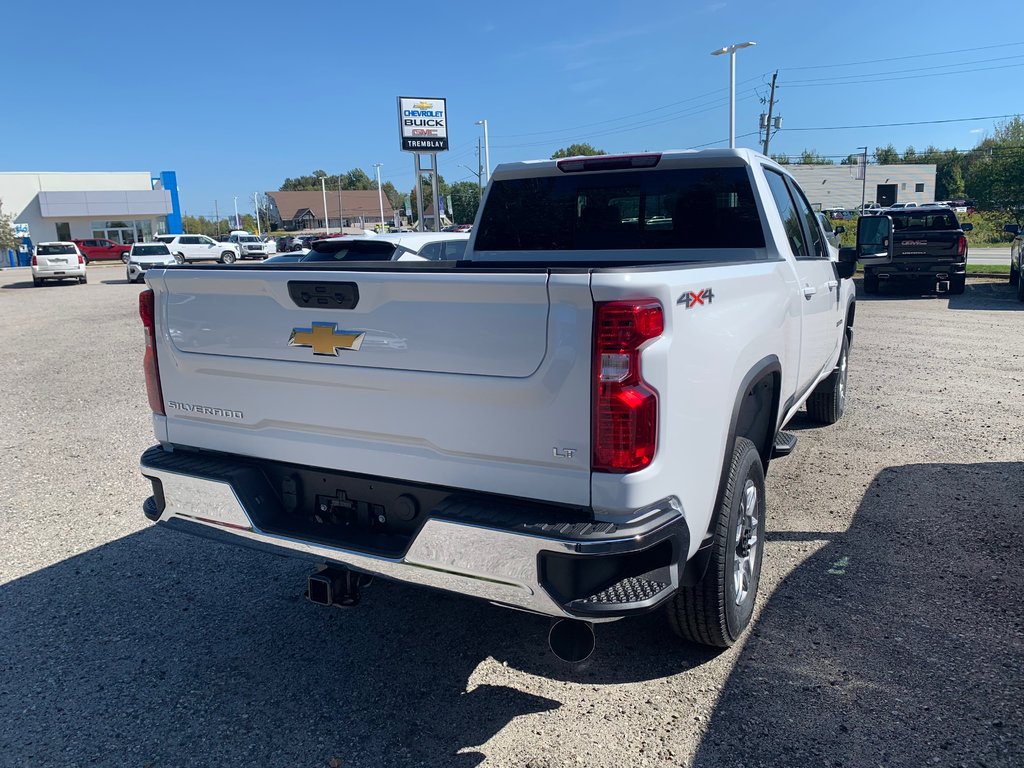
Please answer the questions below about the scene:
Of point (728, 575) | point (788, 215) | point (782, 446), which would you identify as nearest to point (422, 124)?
point (788, 215)

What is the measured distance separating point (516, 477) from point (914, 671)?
1.97 meters

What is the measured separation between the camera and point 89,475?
19.8 ft

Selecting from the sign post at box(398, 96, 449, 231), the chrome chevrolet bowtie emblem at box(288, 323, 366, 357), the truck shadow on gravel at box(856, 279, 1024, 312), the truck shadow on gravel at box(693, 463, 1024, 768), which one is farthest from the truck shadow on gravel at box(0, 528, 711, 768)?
the sign post at box(398, 96, 449, 231)

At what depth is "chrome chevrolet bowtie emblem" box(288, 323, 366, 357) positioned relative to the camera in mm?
2738

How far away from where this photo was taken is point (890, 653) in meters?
3.29

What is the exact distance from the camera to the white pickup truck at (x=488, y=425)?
237 cm

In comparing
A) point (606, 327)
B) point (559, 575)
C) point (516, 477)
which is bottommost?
point (559, 575)

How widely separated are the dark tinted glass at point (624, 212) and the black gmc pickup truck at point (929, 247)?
13.6 m

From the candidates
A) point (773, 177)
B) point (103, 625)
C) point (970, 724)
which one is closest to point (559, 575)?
point (970, 724)

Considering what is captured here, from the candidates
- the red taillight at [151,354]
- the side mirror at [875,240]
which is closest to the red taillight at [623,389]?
the red taillight at [151,354]

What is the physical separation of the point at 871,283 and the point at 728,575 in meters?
16.9

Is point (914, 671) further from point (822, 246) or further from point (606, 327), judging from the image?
point (822, 246)

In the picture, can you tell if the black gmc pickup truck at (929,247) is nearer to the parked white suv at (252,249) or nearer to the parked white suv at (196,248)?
the parked white suv at (196,248)

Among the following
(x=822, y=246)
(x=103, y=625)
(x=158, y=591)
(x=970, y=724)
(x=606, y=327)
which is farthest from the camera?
(x=822, y=246)
